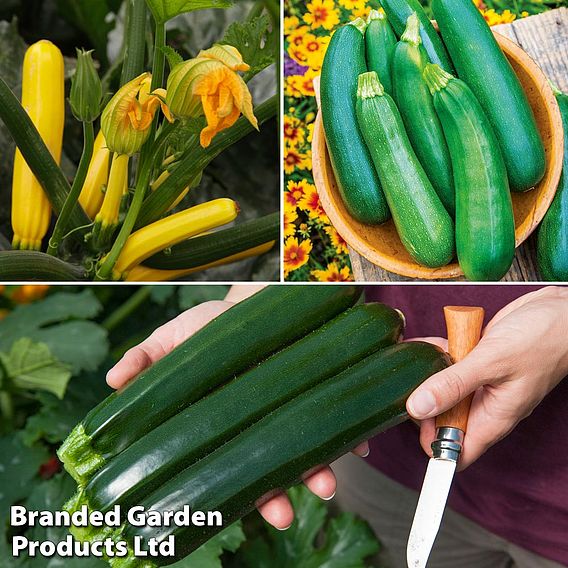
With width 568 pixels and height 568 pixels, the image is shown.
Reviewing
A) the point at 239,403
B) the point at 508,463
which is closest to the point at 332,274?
the point at 239,403

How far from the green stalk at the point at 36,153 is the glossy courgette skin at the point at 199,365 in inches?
7.8

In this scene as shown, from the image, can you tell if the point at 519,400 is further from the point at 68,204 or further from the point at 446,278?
the point at 68,204

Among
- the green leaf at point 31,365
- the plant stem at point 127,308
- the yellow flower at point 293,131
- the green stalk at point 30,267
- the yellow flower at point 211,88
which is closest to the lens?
the yellow flower at point 211,88

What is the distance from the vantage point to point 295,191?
0.98m

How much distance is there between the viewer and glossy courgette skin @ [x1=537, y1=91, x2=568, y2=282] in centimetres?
94

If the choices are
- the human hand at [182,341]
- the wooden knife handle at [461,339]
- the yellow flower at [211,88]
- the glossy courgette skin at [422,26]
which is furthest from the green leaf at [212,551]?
the glossy courgette skin at [422,26]

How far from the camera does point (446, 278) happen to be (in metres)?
0.98

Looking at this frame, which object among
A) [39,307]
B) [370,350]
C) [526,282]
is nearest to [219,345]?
[370,350]

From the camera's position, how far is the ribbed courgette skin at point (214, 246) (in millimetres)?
909

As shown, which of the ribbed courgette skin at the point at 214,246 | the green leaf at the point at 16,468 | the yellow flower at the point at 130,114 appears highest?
the yellow flower at the point at 130,114

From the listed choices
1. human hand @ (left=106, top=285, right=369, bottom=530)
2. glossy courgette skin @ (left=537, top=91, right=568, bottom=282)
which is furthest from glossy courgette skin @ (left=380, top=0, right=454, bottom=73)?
human hand @ (left=106, top=285, right=369, bottom=530)

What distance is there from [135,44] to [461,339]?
0.51 m

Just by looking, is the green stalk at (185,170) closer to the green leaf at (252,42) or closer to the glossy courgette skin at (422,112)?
the green leaf at (252,42)

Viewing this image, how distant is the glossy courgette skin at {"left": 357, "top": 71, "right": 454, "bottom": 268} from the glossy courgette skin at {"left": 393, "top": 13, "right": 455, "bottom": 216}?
0.02 metres
